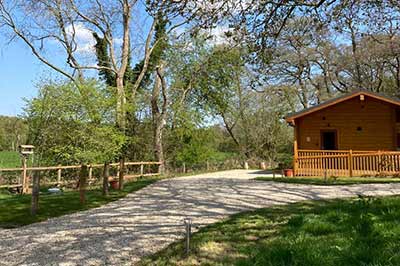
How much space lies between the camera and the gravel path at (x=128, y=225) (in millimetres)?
4879

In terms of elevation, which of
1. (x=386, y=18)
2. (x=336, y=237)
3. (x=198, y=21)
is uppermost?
(x=386, y=18)

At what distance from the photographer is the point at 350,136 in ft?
57.5

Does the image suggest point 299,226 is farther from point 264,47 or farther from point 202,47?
point 202,47

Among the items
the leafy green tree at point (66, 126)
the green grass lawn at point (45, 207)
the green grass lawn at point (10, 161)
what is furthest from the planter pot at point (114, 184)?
the green grass lawn at point (10, 161)

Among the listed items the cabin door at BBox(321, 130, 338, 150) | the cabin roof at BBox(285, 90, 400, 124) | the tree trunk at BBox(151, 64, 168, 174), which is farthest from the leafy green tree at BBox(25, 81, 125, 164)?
the cabin door at BBox(321, 130, 338, 150)

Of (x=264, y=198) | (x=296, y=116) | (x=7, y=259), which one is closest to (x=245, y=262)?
(x=7, y=259)

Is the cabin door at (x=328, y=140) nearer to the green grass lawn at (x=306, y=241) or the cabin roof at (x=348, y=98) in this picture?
the cabin roof at (x=348, y=98)

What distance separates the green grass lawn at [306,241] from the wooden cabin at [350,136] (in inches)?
375

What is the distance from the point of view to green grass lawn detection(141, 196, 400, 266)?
3.78 metres

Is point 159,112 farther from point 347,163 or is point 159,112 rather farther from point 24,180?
point 347,163

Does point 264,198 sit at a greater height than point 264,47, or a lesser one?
lesser

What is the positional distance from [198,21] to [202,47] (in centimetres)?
1878

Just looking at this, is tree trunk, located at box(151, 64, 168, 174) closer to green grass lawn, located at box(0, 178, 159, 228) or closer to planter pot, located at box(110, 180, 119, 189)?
planter pot, located at box(110, 180, 119, 189)

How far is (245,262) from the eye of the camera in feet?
13.0
